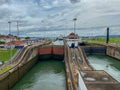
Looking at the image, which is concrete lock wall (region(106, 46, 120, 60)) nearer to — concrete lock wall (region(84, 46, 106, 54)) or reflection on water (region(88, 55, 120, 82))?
concrete lock wall (region(84, 46, 106, 54))

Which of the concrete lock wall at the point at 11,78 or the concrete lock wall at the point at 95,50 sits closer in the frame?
the concrete lock wall at the point at 11,78

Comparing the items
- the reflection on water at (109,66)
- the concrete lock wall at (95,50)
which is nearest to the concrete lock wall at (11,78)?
the reflection on water at (109,66)

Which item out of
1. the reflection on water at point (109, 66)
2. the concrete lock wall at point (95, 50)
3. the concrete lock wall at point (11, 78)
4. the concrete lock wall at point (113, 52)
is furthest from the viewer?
the concrete lock wall at point (95, 50)

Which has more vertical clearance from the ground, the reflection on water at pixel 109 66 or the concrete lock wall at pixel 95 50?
the concrete lock wall at pixel 95 50

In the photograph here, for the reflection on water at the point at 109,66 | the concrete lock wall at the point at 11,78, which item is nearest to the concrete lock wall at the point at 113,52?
the reflection on water at the point at 109,66

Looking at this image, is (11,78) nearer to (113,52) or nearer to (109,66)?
(109,66)

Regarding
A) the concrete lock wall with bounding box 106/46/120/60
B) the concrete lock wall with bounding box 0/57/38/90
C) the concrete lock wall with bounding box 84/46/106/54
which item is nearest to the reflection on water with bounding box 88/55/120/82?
the concrete lock wall with bounding box 106/46/120/60

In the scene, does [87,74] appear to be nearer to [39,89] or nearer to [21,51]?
[39,89]

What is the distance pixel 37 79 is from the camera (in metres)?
33.2

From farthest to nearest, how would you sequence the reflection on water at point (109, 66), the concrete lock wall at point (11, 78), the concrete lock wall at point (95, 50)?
the concrete lock wall at point (95, 50) < the reflection on water at point (109, 66) < the concrete lock wall at point (11, 78)

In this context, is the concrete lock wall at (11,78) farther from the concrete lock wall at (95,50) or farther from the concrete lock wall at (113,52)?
the concrete lock wall at (95,50)

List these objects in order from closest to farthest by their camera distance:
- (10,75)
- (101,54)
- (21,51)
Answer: (10,75) < (21,51) < (101,54)

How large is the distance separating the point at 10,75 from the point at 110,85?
1718 centimetres

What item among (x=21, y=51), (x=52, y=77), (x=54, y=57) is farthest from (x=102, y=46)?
(x=52, y=77)
